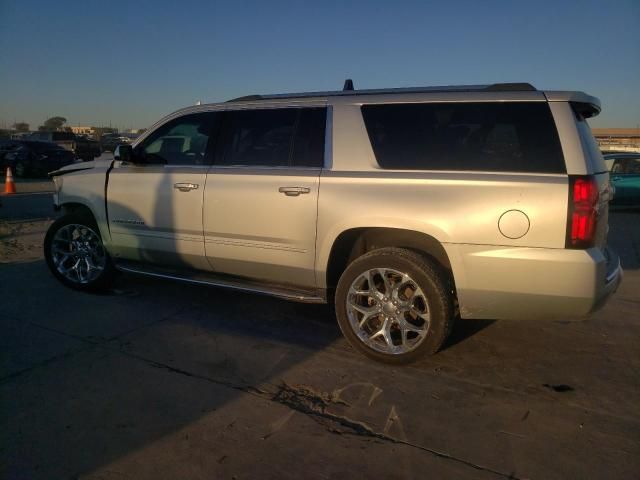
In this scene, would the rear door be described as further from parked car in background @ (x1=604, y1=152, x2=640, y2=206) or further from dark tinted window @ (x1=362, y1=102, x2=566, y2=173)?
parked car in background @ (x1=604, y1=152, x2=640, y2=206)

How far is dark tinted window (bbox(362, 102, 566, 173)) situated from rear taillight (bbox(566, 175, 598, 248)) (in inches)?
5.4

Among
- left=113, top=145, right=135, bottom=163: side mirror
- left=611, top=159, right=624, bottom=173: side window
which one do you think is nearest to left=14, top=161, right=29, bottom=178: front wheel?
left=113, top=145, right=135, bottom=163: side mirror

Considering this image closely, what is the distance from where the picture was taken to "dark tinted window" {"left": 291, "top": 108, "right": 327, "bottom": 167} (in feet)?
13.2

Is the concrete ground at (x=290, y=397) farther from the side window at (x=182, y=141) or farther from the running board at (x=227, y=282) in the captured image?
the side window at (x=182, y=141)

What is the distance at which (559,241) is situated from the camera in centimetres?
314

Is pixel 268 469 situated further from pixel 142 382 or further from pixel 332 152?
pixel 332 152

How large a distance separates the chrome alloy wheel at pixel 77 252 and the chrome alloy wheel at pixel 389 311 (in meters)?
2.91

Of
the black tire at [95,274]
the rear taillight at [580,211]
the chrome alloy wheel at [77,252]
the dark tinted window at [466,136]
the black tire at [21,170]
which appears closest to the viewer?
the rear taillight at [580,211]

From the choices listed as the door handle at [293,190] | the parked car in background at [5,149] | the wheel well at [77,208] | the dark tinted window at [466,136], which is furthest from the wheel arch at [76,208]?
the parked car in background at [5,149]

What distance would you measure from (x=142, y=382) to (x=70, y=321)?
4.78 ft

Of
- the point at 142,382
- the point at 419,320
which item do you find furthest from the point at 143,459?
the point at 419,320

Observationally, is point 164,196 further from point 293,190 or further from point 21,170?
point 21,170

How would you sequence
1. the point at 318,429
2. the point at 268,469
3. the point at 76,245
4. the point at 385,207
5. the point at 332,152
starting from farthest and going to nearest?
the point at 76,245
the point at 332,152
the point at 385,207
the point at 318,429
the point at 268,469

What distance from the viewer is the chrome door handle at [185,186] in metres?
4.44
